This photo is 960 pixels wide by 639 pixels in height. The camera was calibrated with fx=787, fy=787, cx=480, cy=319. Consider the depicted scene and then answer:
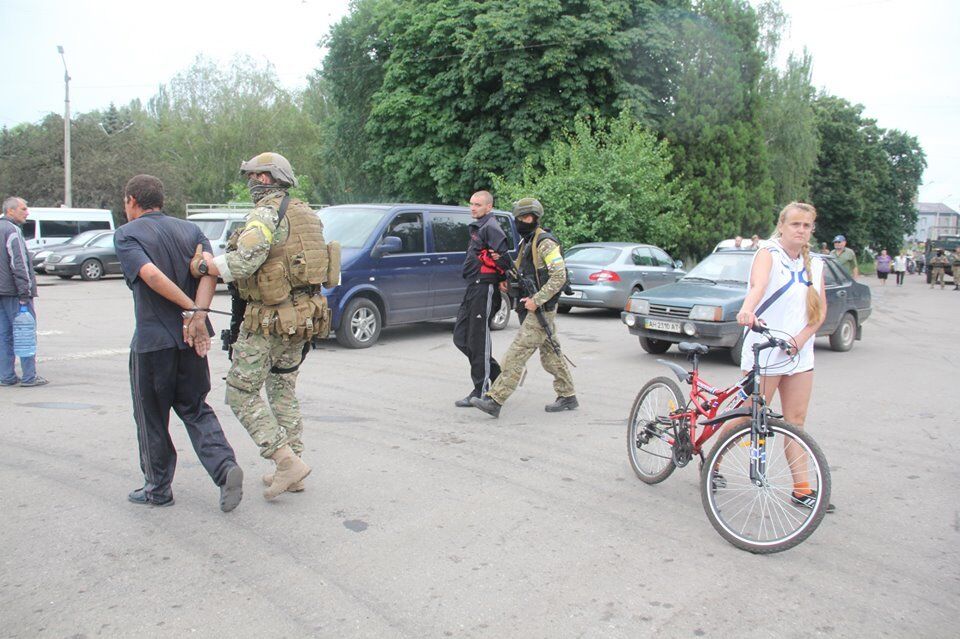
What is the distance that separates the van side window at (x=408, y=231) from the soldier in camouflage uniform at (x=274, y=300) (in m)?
6.44

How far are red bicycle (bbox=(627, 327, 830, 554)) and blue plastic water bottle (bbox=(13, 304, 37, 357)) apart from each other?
21.2ft

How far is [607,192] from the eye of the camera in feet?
72.0

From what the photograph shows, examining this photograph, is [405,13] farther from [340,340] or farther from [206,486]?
[206,486]

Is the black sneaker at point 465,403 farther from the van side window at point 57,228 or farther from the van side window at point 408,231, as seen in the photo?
the van side window at point 57,228

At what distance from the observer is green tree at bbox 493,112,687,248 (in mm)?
21922

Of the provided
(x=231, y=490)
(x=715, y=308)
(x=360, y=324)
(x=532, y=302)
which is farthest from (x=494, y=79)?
(x=231, y=490)

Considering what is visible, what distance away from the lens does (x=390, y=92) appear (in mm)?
31484

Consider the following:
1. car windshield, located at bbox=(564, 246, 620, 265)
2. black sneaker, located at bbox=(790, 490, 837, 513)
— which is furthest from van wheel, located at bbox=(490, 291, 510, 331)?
black sneaker, located at bbox=(790, 490, 837, 513)

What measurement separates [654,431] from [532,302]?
202 centimetres

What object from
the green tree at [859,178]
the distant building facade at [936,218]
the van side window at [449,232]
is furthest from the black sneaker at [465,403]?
the distant building facade at [936,218]

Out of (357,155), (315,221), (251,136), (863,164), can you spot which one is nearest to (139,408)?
(315,221)

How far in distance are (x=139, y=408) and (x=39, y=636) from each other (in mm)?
1529

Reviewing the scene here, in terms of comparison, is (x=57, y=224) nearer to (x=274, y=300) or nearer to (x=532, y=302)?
(x=532, y=302)

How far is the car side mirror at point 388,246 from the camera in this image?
10.6m
